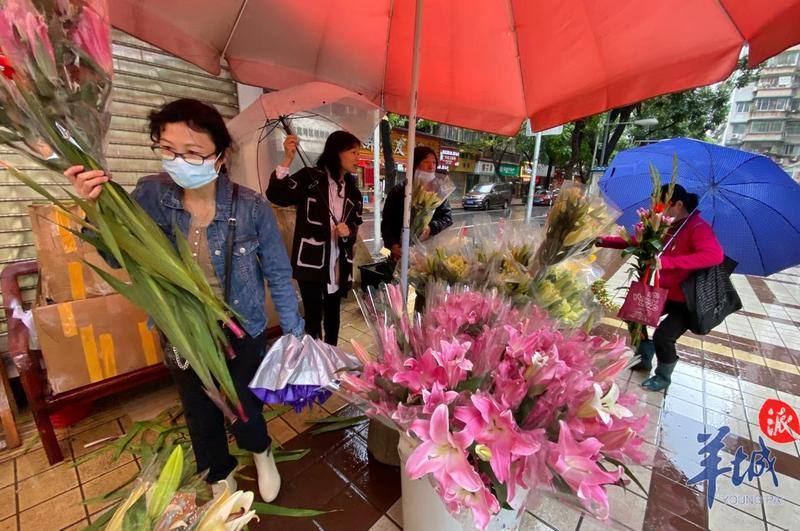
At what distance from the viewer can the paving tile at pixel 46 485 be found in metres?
1.79

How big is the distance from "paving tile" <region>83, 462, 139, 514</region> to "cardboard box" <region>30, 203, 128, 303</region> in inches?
41.8

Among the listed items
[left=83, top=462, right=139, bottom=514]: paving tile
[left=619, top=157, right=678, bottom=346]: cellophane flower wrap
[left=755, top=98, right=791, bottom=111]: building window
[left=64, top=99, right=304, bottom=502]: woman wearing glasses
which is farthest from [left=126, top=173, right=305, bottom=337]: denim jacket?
[left=755, top=98, right=791, bottom=111]: building window

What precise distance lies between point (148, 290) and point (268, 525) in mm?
1386

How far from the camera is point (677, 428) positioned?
251 cm

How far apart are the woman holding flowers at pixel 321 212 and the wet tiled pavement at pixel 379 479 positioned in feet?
2.93

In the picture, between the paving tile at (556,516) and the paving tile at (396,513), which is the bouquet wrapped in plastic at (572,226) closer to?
the paving tile at (556,516)

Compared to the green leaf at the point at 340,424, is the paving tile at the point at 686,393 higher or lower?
lower

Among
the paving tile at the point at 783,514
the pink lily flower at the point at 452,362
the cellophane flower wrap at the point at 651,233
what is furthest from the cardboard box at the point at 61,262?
the paving tile at the point at 783,514

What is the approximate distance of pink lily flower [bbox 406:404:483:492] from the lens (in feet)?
2.57

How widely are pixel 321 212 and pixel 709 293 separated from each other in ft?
9.84

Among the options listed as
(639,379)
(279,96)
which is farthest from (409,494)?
(639,379)

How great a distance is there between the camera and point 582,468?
2.60ft

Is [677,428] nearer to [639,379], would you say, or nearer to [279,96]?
[639,379]

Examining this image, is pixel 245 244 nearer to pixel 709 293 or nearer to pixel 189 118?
pixel 189 118
